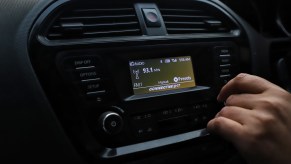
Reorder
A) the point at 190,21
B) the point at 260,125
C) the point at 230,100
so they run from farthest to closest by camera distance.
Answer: the point at 190,21, the point at 230,100, the point at 260,125

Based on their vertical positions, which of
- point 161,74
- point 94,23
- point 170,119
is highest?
point 94,23

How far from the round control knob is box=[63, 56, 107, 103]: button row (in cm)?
4

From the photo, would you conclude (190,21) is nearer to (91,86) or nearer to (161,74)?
(161,74)

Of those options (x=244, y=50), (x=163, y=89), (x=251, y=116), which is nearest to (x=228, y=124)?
(x=251, y=116)

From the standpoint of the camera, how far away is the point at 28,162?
31.9 inches

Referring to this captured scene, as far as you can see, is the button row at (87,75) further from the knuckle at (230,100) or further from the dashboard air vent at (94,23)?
the knuckle at (230,100)

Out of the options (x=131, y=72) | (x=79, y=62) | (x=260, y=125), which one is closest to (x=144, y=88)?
(x=131, y=72)

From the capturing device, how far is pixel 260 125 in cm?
83

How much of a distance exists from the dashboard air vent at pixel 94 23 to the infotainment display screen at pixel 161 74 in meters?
0.08

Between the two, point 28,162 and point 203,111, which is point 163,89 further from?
point 28,162

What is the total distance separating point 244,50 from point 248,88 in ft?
1.13

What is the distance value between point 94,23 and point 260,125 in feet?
1.40

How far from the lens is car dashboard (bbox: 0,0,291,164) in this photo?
2.68 ft

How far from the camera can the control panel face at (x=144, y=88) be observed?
0.90m
